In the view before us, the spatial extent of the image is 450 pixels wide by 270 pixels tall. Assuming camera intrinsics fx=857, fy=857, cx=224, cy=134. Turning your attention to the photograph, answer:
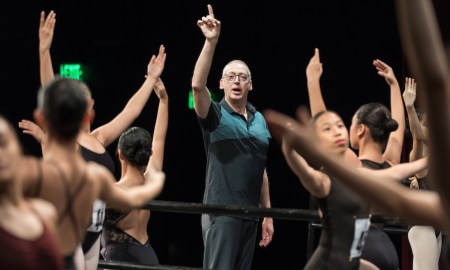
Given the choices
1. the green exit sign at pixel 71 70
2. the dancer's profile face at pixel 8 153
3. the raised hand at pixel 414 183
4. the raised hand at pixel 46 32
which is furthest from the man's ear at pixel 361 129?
the green exit sign at pixel 71 70

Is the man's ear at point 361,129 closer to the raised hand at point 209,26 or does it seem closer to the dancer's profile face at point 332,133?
the dancer's profile face at point 332,133

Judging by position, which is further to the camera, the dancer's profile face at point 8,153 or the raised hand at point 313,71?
the raised hand at point 313,71

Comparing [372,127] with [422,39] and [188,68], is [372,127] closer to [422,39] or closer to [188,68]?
[422,39]

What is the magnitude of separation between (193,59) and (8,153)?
17.0ft

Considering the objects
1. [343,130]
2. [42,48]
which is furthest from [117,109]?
[343,130]

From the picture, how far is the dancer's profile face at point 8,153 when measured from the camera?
1963 millimetres

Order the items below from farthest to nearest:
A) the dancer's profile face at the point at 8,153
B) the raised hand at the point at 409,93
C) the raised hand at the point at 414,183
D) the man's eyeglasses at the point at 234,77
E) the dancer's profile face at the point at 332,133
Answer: the raised hand at the point at 414,183 → the man's eyeglasses at the point at 234,77 → the raised hand at the point at 409,93 → the dancer's profile face at the point at 332,133 → the dancer's profile face at the point at 8,153

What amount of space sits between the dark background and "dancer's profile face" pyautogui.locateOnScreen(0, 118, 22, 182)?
4938mm

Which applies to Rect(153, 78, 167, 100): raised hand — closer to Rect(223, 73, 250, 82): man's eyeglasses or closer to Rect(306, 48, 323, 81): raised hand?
Rect(223, 73, 250, 82): man's eyeglasses

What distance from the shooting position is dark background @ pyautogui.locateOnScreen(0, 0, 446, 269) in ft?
22.3

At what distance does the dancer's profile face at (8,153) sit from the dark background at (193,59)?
16.2 feet

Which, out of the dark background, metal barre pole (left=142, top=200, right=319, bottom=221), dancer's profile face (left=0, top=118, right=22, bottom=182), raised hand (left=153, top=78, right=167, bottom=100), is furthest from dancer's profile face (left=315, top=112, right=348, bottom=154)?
the dark background

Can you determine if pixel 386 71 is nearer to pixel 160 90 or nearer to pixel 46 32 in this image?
pixel 160 90

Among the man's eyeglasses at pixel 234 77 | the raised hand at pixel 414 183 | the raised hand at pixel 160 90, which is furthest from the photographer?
A: the raised hand at pixel 414 183
